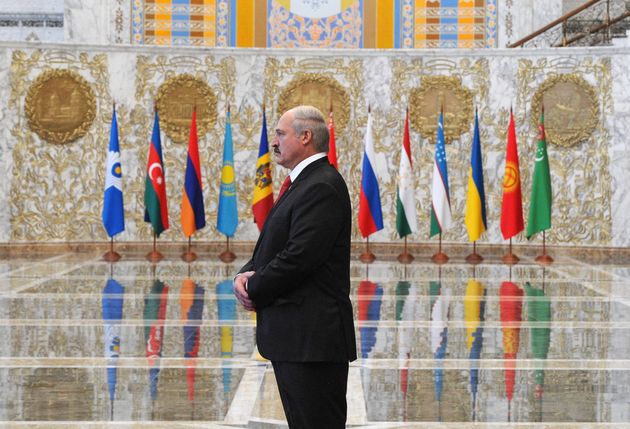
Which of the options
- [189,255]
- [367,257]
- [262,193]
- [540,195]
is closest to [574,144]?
[540,195]

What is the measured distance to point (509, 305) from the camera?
10289mm

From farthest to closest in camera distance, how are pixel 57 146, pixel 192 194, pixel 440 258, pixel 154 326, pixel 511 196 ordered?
pixel 57 146 < pixel 192 194 < pixel 511 196 < pixel 440 258 < pixel 154 326

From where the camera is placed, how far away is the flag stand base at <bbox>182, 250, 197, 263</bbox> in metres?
15.5

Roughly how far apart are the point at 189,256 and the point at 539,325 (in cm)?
776

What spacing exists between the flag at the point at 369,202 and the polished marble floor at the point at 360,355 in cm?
316

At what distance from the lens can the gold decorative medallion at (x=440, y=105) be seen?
692 inches

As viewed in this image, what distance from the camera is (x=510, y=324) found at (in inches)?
350

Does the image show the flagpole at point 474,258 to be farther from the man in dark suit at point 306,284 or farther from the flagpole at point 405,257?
the man in dark suit at point 306,284

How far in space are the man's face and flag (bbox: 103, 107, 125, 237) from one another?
12.6m

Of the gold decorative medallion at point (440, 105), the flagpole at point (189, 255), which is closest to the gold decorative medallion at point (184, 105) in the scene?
the flagpole at point (189, 255)

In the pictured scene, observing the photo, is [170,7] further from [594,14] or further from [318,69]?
[594,14]

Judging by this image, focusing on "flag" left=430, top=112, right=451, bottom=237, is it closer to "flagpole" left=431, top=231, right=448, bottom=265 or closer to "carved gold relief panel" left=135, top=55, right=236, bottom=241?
"flagpole" left=431, top=231, right=448, bottom=265

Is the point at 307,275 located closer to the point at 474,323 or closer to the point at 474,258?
the point at 474,323

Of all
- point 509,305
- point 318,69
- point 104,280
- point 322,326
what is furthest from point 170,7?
point 322,326
